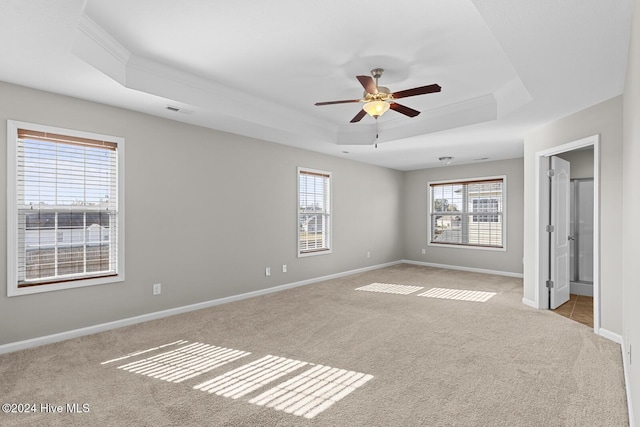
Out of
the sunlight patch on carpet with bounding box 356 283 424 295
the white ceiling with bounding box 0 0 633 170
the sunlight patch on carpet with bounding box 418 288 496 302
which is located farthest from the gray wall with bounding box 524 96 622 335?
the sunlight patch on carpet with bounding box 356 283 424 295

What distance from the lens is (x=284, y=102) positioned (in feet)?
14.8

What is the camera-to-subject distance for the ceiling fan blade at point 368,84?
3016 mm

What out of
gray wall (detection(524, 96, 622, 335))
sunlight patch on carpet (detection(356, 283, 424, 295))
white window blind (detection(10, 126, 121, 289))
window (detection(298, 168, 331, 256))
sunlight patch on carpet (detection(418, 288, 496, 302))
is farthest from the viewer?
window (detection(298, 168, 331, 256))

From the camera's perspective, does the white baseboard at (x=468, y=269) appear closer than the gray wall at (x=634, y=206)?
No

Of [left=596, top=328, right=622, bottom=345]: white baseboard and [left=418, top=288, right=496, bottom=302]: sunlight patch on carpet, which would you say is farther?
[left=418, top=288, right=496, bottom=302]: sunlight patch on carpet

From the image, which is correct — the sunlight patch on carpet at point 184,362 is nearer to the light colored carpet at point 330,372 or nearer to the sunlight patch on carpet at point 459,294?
the light colored carpet at point 330,372

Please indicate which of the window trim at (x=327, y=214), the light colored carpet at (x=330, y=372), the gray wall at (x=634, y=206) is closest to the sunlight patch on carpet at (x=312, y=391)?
the light colored carpet at (x=330, y=372)

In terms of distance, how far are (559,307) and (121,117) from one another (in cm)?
596

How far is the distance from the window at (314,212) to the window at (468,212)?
2.95 m

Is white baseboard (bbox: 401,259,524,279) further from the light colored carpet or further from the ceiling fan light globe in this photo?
the ceiling fan light globe

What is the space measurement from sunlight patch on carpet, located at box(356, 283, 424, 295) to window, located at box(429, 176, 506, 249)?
7.98ft

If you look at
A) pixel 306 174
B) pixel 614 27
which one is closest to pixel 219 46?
pixel 614 27

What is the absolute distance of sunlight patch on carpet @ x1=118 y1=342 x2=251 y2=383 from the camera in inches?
108

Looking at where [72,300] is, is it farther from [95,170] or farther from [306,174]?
[306,174]
